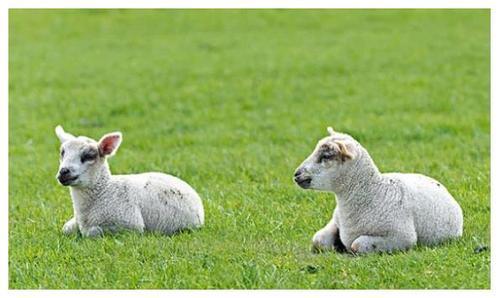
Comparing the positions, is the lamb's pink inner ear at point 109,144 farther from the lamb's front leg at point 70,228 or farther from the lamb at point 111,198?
the lamb's front leg at point 70,228

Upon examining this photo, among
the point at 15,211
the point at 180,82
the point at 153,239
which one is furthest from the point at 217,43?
the point at 153,239

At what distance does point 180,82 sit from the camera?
2338 cm

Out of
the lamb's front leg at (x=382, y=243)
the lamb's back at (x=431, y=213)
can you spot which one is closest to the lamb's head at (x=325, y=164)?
the lamb's front leg at (x=382, y=243)

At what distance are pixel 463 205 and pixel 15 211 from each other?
525 centimetres

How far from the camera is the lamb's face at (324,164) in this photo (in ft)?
30.8

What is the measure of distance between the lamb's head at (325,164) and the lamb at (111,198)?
1743mm

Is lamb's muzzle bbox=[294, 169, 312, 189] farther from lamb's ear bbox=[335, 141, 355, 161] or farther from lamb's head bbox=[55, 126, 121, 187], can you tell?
lamb's head bbox=[55, 126, 121, 187]

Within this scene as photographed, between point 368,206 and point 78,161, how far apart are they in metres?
2.95

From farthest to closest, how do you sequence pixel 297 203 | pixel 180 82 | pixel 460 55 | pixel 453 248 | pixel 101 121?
pixel 460 55 → pixel 180 82 → pixel 101 121 → pixel 297 203 → pixel 453 248

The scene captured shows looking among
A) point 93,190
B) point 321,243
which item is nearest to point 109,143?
point 93,190

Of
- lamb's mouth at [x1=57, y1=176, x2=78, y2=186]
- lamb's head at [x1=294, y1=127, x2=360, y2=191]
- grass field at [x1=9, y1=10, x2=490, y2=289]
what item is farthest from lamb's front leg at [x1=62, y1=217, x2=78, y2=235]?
lamb's head at [x1=294, y1=127, x2=360, y2=191]

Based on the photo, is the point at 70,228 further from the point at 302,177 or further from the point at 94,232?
the point at 302,177

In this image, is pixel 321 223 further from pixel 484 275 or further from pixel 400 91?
pixel 400 91

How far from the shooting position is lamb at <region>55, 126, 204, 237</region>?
1020 cm
